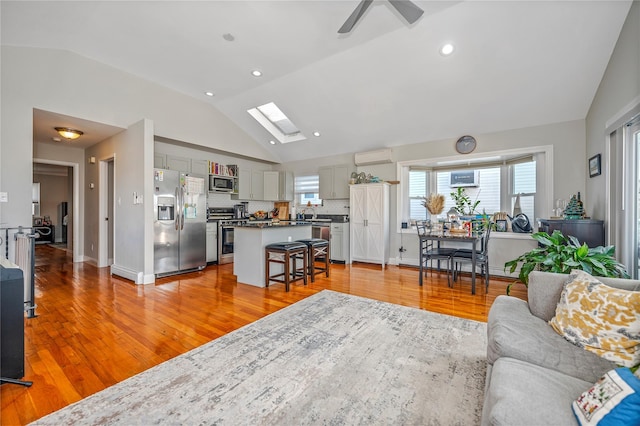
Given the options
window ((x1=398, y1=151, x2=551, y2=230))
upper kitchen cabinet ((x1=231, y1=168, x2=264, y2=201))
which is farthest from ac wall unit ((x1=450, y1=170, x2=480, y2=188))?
upper kitchen cabinet ((x1=231, y1=168, x2=264, y2=201))

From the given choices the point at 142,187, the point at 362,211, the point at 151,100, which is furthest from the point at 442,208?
the point at 151,100

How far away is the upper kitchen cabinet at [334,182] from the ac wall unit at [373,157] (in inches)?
14.1

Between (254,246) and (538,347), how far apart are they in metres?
3.35

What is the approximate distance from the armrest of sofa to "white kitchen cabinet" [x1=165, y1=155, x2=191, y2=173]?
585cm

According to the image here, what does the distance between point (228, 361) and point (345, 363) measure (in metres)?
0.86

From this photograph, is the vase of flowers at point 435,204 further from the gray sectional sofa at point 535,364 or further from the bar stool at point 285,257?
the gray sectional sofa at point 535,364

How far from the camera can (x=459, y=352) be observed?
6.88ft

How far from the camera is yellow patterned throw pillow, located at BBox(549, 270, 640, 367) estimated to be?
128 centimetres

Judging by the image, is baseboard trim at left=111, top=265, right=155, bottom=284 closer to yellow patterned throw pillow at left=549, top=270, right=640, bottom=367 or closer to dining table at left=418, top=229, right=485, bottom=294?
dining table at left=418, top=229, right=485, bottom=294

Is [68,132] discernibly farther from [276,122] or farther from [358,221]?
[358,221]

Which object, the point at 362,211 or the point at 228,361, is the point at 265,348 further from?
the point at 362,211

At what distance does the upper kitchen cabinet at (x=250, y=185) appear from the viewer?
664 cm

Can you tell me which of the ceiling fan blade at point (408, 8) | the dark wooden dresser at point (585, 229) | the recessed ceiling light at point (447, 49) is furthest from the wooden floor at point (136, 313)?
the recessed ceiling light at point (447, 49)

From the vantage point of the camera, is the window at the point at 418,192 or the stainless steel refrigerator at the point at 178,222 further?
the window at the point at 418,192
